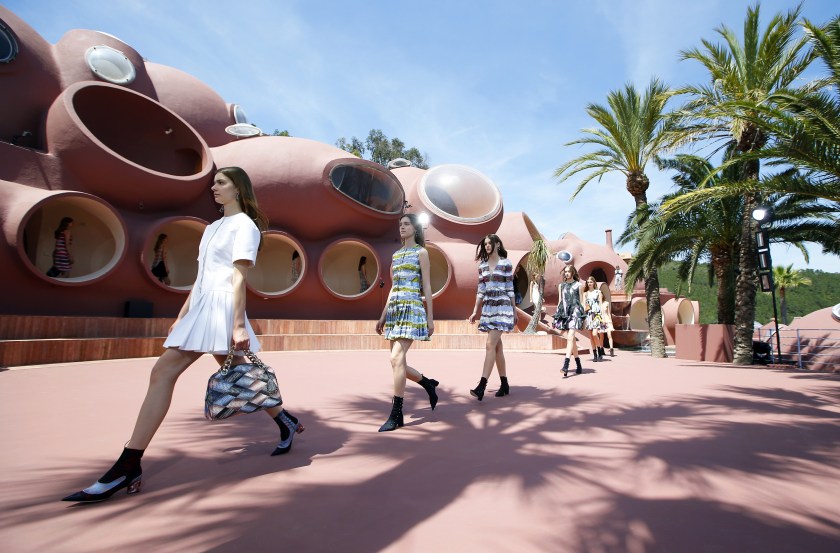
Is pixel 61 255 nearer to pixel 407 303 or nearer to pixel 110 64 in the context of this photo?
pixel 110 64

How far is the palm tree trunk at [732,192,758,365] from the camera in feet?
31.6

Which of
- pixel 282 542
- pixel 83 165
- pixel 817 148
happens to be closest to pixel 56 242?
pixel 83 165

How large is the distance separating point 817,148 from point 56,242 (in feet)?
51.2

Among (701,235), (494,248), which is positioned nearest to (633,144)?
(701,235)

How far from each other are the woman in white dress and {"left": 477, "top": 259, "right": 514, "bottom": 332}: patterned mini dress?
254 cm

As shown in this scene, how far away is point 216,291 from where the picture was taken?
7.64 feet

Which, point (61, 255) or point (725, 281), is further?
point (725, 281)

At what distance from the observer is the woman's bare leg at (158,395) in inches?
82.7

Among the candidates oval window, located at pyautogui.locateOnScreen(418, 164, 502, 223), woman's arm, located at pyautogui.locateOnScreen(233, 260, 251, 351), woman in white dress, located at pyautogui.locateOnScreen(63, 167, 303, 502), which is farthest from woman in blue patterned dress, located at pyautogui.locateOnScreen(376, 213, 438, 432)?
oval window, located at pyautogui.locateOnScreen(418, 164, 502, 223)

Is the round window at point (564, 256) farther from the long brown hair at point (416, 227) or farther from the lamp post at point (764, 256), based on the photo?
the long brown hair at point (416, 227)

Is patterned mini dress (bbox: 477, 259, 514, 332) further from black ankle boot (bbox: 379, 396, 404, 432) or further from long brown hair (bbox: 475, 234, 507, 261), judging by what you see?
black ankle boot (bbox: 379, 396, 404, 432)

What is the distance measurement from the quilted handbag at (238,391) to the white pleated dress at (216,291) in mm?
127

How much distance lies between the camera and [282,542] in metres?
1.62

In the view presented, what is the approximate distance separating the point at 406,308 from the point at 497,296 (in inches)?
58.2
